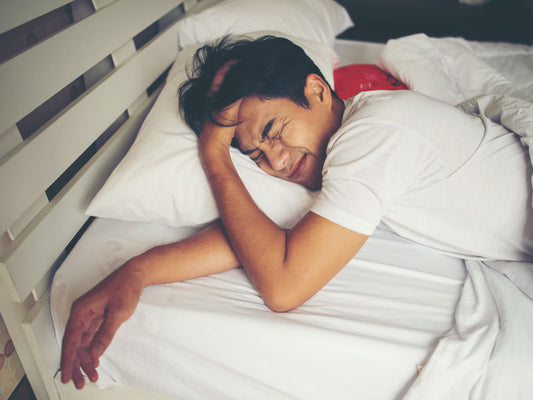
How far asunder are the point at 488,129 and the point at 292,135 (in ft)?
1.43

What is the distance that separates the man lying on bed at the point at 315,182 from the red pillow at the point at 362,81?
0.41 meters

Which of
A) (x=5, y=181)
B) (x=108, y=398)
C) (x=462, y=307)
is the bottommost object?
(x=108, y=398)

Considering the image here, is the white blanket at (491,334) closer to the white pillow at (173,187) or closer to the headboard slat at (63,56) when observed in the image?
the white pillow at (173,187)


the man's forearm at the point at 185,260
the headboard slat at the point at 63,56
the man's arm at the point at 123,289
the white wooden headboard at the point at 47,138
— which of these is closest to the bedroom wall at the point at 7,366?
the white wooden headboard at the point at 47,138

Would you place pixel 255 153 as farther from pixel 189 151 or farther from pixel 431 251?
pixel 431 251

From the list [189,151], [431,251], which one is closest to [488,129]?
[431,251]

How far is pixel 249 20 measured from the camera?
4.88 feet

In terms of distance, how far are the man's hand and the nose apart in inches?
16.1

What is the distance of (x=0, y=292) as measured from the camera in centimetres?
75

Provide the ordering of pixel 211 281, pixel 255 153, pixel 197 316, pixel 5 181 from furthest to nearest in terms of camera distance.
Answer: pixel 255 153
pixel 211 281
pixel 197 316
pixel 5 181

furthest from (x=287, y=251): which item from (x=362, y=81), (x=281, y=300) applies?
(x=362, y=81)

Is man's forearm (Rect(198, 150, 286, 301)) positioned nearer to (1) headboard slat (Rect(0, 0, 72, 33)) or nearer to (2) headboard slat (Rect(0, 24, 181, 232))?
(2) headboard slat (Rect(0, 24, 181, 232))

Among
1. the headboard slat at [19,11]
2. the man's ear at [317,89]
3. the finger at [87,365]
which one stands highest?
the headboard slat at [19,11]

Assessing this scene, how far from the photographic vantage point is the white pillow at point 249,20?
147 cm
